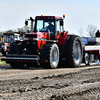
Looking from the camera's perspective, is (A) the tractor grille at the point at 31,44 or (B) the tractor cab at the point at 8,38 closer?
(A) the tractor grille at the point at 31,44

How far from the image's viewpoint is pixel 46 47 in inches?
543

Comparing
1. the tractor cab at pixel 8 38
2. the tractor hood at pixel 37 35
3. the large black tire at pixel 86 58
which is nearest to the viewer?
the tractor hood at pixel 37 35

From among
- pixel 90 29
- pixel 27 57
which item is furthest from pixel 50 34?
pixel 90 29

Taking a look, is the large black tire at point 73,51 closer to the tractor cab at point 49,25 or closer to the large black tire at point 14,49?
the tractor cab at point 49,25

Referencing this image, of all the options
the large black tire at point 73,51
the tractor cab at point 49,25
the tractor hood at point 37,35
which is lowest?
the large black tire at point 73,51

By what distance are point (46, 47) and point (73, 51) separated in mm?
1946

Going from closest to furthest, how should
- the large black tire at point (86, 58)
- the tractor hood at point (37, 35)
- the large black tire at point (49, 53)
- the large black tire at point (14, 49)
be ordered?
the large black tire at point (49, 53) → the tractor hood at point (37, 35) → the large black tire at point (14, 49) → the large black tire at point (86, 58)

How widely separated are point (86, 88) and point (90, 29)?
73057 mm

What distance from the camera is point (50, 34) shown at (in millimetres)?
15016

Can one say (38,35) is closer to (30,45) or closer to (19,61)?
(30,45)

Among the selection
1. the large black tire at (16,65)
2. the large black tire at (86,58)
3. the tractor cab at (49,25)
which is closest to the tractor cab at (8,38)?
the large black tire at (86,58)

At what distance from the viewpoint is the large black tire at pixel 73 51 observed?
49.1 ft

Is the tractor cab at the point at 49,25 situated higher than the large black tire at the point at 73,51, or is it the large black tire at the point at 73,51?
the tractor cab at the point at 49,25

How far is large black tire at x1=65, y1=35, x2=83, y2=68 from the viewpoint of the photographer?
15.0 m
